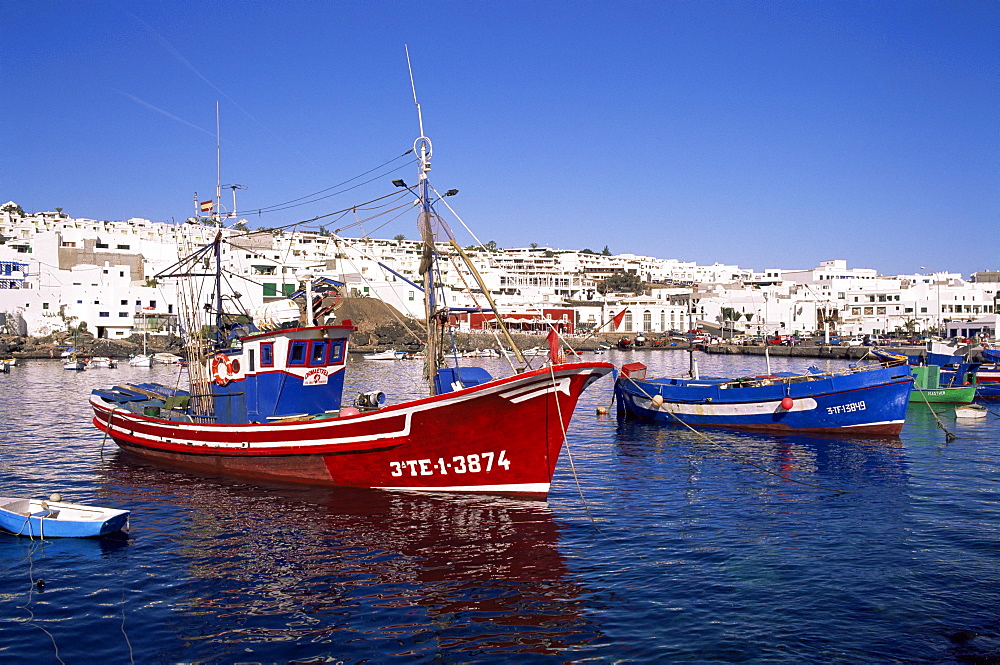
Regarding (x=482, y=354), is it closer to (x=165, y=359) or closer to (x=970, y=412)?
(x=165, y=359)

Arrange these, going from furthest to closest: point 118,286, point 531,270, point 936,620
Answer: point 531,270 < point 118,286 < point 936,620

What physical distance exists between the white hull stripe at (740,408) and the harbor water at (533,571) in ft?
21.8

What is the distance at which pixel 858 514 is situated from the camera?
17.5 metres

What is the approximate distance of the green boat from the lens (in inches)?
1513

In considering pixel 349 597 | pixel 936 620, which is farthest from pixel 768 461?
pixel 349 597

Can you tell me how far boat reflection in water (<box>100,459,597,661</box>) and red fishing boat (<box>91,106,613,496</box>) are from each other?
0.74 meters

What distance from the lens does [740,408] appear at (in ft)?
103

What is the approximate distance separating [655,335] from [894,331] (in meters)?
33.8

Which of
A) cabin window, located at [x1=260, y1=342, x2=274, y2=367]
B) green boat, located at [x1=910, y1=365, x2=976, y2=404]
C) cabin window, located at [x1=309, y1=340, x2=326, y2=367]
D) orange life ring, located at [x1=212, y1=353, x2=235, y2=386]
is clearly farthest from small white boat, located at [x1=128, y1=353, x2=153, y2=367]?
green boat, located at [x1=910, y1=365, x2=976, y2=404]

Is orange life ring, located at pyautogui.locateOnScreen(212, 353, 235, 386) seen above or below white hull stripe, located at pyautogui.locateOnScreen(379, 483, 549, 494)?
above

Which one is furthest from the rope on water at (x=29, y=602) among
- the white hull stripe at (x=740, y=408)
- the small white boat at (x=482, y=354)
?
the small white boat at (x=482, y=354)

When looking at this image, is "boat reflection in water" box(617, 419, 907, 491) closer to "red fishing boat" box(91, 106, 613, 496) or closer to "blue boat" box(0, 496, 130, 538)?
"red fishing boat" box(91, 106, 613, 496)

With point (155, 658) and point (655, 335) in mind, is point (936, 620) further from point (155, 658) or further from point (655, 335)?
point (655, 335)

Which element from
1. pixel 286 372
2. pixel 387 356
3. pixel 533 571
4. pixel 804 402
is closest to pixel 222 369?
pixel 286 372
